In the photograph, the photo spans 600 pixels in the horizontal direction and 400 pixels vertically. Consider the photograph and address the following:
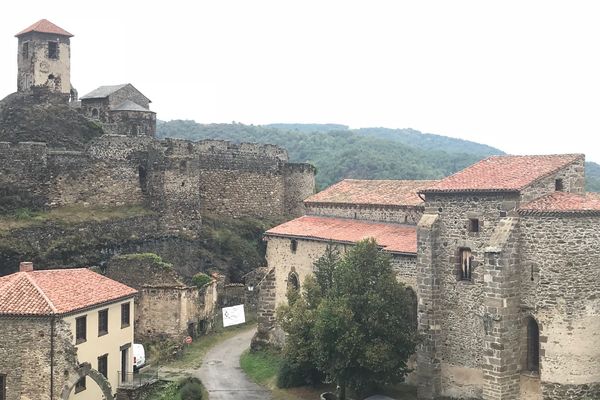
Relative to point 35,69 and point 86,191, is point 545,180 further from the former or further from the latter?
point 35,69

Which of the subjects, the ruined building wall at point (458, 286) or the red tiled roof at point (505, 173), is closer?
the red tiled roof at point (505, 173)

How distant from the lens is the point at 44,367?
2928 centimetres

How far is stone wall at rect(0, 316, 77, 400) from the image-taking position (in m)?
29.2

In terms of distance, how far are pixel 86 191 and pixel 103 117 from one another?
1464 centimetres

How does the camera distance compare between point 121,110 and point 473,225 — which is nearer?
point 473,225

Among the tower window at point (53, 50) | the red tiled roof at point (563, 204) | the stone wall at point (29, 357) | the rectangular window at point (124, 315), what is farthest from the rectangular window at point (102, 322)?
the tower window at point (53, 50)

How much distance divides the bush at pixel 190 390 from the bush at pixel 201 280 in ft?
37.0

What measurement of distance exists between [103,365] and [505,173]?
19115 millimetres

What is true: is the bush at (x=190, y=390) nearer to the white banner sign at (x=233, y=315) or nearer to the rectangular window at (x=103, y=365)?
the rectangular window at (x=103, y=365)

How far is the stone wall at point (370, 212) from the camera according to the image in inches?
1411

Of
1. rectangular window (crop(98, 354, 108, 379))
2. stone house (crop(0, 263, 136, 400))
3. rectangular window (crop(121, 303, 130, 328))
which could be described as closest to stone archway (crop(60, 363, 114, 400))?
stone house (crop(0, 263, 136, 400))

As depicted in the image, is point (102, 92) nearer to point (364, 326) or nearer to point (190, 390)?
point (190, 390)

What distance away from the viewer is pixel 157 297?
41.0 meters

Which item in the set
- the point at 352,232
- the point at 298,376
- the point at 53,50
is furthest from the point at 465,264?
the point at 53,50
